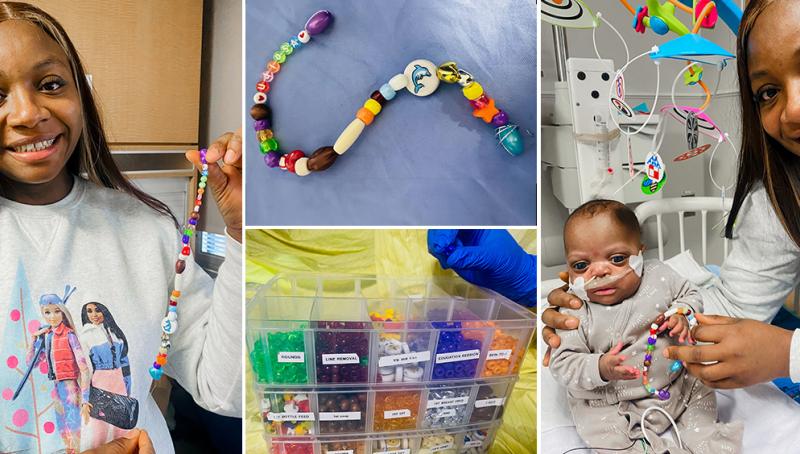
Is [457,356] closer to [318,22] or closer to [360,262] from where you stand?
[360,262]

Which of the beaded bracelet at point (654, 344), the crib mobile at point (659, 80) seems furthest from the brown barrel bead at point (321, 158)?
the beaded bracelet at point (654, 344)

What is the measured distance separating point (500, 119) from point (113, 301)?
540 millimetres

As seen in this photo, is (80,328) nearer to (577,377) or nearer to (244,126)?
(244,126)

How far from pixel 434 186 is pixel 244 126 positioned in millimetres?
272

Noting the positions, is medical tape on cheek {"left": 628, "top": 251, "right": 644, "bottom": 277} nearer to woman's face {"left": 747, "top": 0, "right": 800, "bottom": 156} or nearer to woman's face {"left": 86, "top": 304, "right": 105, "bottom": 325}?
woman's face {"left": 747, "top": 0, "right": 800, "bottom": 156}

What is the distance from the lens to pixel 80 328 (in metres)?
0.70

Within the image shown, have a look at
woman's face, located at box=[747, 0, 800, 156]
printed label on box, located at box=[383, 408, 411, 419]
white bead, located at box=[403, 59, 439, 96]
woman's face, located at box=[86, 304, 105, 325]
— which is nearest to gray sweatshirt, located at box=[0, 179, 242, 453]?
woman's face, located at box=[86, 304, 105, 325]

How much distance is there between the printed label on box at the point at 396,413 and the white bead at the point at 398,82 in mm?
460

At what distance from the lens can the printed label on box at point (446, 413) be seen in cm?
93

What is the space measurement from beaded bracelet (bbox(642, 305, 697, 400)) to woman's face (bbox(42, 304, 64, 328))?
0.67 m

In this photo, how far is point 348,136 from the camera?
840mm

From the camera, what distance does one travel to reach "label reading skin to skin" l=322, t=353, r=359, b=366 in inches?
33.9

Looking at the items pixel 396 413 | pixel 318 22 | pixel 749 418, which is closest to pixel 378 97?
pixel 318 22

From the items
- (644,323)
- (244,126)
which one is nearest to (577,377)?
(644,323)
